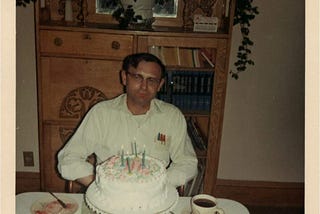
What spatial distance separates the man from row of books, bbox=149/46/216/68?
1.76ft

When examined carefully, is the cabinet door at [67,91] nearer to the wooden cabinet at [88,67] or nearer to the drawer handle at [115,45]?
the wooden cabinet at [88,67]

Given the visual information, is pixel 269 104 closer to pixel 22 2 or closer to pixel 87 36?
pixel 87 36

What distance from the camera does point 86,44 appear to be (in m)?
2.71

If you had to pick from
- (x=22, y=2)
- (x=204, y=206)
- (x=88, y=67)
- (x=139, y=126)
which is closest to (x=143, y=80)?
(x=139, y=126)

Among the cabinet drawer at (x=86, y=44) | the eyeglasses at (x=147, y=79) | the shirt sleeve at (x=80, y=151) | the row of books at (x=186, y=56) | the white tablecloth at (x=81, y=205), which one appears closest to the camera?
the white tablecloth at (x=81, y=205)

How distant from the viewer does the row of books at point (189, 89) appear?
2867 mm

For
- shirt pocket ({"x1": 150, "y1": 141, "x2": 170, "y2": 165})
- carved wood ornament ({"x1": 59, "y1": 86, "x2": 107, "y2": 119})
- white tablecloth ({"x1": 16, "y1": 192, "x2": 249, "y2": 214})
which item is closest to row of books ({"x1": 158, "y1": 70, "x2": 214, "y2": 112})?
carved wood ornament ({"x1": 59, "y1": 86, "x2": 107, "y2": 119})

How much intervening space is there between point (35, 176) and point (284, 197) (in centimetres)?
210

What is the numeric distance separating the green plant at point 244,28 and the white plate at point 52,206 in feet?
6.00

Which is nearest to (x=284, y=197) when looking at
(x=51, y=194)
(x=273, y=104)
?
(x=273, y=104)

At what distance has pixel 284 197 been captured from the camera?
3.44 meters

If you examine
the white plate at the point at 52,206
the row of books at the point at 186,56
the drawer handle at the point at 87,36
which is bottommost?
the white plate at the point at 52,206

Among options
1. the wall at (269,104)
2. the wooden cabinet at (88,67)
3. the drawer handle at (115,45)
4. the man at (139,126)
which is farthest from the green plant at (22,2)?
the wall at (269,104)
